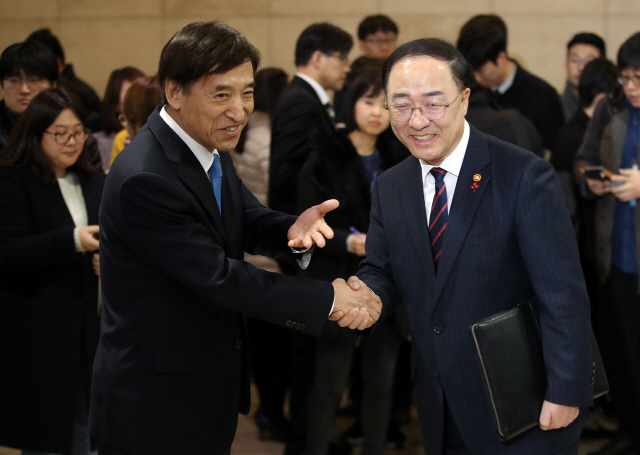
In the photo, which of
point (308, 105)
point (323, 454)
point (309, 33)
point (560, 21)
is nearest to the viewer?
point (323, 454)

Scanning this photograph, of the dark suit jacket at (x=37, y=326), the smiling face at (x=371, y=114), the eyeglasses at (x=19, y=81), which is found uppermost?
the eyeglasses at (x=19, y=81)

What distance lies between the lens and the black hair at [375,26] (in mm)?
5520

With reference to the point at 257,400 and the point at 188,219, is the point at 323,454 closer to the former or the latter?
the point at 257,400

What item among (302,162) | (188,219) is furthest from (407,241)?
(302,162)

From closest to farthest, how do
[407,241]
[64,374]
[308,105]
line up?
[407,241] → [64,374] → [308,105]

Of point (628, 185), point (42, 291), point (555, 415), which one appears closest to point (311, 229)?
point (555, 415)

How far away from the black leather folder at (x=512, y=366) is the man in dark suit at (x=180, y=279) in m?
0.48

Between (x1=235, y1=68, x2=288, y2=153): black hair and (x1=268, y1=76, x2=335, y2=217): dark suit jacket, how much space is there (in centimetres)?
61

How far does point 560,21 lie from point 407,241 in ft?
15.9

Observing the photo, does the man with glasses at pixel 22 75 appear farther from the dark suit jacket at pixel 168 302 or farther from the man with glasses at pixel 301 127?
the dark suit jacket at pixel 168 302

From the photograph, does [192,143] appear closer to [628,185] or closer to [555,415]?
[555,415]

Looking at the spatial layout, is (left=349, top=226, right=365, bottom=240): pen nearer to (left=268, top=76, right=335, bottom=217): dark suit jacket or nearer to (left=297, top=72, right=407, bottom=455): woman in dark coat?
(left=297, top=72, right=407, bottom=455): woman in dark coat

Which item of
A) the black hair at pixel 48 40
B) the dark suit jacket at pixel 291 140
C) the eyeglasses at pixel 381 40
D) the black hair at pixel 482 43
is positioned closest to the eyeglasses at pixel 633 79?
the black hair at pixel 482 43

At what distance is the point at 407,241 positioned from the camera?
2.15 meters
